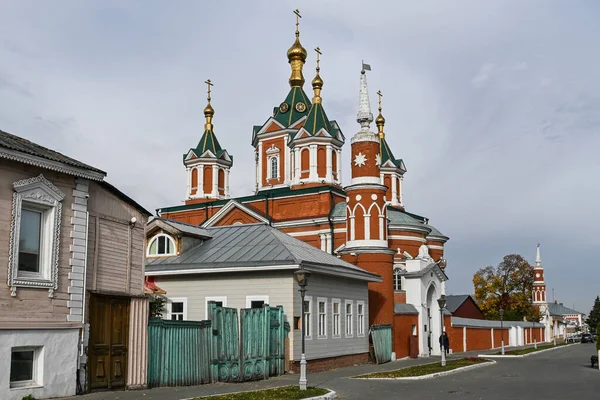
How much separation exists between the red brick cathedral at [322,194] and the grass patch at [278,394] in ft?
51.9

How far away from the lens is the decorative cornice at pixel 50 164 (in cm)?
1326

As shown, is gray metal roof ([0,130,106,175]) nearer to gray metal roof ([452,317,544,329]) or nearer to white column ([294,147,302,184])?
gray metal roof ([452,317,544,329])

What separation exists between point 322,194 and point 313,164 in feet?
9.60

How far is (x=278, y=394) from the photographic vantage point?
51.5ft

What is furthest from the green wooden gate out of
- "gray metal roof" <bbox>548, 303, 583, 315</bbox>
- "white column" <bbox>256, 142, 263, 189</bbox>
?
"gray metal roof" <bbox>548, 303, 583, 315</bbox>

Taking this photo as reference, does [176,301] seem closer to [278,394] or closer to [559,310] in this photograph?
[278,394]

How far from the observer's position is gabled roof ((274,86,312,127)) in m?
53.5

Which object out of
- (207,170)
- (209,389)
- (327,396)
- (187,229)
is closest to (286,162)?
(207,170)

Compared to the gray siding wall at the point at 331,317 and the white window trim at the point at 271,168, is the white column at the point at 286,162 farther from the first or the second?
the gray siding wall at the point at 331,317

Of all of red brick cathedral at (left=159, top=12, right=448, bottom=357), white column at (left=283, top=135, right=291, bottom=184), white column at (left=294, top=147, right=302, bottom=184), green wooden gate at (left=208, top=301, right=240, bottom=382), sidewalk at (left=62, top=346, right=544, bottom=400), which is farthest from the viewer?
white column at (left=283, top=135, right=291, bottom=184)

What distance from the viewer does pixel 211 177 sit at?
57281mm

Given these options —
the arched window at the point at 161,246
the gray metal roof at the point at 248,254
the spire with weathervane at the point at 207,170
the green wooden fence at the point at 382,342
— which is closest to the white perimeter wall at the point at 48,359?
the gray metal roof at the point at 248,254

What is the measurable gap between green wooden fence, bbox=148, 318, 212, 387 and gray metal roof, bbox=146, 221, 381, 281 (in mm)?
4792

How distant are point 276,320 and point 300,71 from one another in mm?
36120
